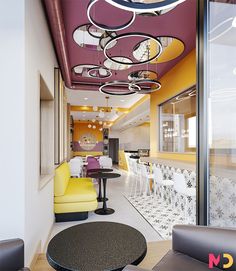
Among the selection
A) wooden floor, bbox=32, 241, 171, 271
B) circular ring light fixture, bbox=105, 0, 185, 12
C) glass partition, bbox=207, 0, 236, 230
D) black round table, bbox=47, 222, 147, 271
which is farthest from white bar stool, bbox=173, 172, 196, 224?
circular ring light fixture, bbox=105, 0, 185, 12

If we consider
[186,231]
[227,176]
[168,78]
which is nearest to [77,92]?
[168,78]

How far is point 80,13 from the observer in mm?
2787

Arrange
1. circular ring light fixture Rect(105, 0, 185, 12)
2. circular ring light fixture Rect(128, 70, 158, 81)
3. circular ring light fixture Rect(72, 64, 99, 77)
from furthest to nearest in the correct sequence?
1. circular ring light fixture Rect(128, 70, 158, 81)
2. circular ring light fixture Rect(72, 64, 99, 77)
3. circular ring light fixture Rect(105, 0, 185, 12)

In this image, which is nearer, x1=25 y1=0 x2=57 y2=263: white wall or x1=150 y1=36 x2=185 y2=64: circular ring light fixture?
x1=25 y1=0 x2=57 y2=263: white wall

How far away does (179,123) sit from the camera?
5.12 metres

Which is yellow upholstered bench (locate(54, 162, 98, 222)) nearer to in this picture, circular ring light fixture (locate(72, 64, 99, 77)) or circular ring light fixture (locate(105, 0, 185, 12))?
circular ring light fixture (locate(72, 64, 99, 77))

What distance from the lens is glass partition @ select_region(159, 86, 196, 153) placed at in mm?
4453

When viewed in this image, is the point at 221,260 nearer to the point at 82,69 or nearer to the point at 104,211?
the point at 104,211

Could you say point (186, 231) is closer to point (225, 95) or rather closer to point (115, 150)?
point (225, 95)

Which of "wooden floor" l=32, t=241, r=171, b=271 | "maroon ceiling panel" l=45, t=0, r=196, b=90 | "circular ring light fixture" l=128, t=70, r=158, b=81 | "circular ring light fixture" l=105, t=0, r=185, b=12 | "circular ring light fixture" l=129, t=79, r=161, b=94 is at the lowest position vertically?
"wooden floor" l=32, t=241, r=171, b=271

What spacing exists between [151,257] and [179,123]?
11.8 feet

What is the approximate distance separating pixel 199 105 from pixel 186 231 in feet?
4.34

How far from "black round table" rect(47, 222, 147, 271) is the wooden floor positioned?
1.44 ft

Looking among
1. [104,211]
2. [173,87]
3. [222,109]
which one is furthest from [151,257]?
[173,87]
